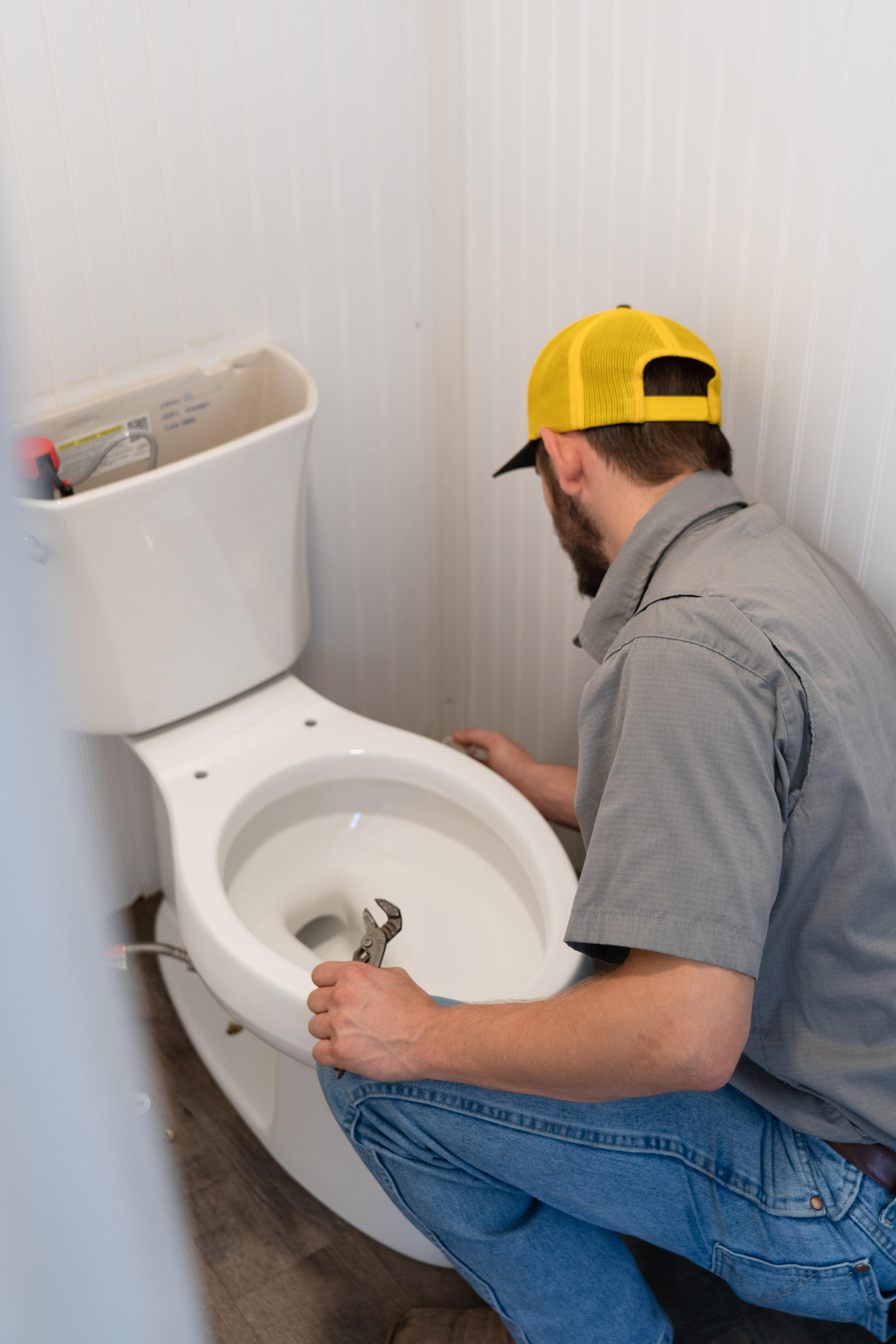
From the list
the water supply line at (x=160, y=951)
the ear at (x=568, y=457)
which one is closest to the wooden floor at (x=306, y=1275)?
the water supply line at (x=160, y=951)

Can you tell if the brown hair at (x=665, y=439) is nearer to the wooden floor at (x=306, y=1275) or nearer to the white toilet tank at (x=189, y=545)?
the white toilet tank at (x=189, y=545)

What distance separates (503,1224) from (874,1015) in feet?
1.08

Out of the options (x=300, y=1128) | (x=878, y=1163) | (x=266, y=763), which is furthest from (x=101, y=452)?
(x=878, y=1163)

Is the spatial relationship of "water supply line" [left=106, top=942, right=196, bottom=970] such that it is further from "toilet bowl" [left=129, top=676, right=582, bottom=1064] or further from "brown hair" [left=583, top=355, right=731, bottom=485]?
"brown hair" [left=583, top=355, right=731, bottom=485]

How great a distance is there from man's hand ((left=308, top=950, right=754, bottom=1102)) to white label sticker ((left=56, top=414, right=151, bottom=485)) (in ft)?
2.01

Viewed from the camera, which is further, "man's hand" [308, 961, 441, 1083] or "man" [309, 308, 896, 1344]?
"man's hand" [308, 961, 441, 1083]

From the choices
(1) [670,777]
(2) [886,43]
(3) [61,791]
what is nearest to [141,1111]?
(3) [61,791]

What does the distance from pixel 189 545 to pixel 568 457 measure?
0.41 meters

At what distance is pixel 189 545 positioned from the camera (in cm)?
116

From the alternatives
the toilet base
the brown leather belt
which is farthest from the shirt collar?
the toilet base

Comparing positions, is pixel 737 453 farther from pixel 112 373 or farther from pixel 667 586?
pixel 112 373

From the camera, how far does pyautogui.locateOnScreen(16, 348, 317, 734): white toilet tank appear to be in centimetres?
110

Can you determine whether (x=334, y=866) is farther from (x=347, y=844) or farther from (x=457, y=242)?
(x=457, y=242)

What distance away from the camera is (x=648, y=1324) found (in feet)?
3.04
